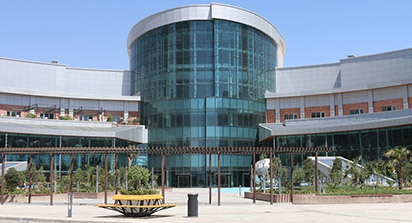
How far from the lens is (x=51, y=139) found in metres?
58.6

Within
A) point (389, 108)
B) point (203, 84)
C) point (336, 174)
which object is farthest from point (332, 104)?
point (336, 174)

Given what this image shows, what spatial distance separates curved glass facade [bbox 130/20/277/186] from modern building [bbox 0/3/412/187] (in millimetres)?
132

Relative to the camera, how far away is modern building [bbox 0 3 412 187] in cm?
6047

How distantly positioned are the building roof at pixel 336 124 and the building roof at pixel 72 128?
56.1 feet

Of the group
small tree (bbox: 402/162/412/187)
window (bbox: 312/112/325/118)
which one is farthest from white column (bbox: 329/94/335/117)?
small tree (bbox: 402/162/412/187)

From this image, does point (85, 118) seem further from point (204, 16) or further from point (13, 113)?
point (204, 16)

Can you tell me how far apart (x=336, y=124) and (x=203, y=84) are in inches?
690

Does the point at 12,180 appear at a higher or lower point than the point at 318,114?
lower

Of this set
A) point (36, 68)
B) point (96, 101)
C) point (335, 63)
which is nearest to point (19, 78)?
point (36, 68)

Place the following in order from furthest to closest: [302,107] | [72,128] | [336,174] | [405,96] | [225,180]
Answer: [302,107] < [72,128] < [225,180] < [405,96] < [336,174]

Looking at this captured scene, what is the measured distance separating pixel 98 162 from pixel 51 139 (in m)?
6.38

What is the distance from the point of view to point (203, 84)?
2459 inches

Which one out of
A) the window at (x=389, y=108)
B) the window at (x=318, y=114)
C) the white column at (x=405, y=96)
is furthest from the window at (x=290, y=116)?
the white column at (x=405, y=96)

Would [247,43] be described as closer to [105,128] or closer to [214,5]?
[214,5]
